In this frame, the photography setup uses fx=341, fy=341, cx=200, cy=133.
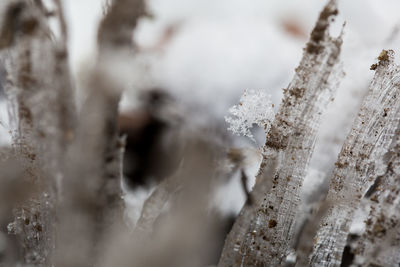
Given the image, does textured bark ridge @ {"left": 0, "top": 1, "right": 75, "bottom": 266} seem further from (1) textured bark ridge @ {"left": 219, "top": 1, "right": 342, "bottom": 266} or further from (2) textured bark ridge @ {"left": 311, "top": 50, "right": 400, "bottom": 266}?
(2) textured bark ridge @ {"left": 311, "top": 50, "right": 400, "bottom": 266}

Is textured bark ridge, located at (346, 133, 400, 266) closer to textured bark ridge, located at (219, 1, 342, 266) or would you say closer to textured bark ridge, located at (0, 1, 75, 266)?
textured bark ridge, located at (219, 1, 342, 266)

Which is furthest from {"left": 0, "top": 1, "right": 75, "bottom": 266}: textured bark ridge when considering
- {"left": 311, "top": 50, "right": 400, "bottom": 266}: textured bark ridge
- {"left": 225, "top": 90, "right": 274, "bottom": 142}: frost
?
{"left": 311, "top": 50, "right": 400, "bottom": 266}: textured bark ridge

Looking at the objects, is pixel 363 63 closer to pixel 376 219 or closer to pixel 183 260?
pixel 376 219

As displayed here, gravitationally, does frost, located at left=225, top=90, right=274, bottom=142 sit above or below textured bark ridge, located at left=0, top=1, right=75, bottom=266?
above

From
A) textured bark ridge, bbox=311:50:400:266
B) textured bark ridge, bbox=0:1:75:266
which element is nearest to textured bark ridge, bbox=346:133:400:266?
textured bark ridge, bbox=311:50:400:266
